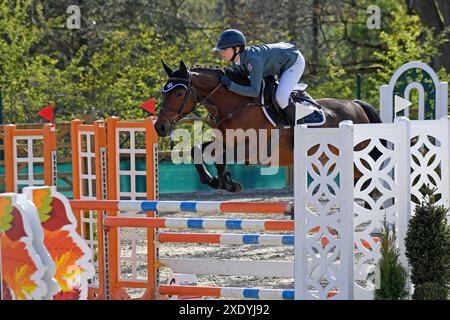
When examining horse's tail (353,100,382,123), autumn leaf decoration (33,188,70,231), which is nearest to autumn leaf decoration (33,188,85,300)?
autumn leaf decoration (33,188,70,231)

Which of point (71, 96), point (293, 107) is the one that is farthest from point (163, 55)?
point (293, 107)

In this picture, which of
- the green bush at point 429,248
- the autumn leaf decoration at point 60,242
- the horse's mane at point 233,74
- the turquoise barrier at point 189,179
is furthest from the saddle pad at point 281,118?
the turquoise barrier at point 189,179

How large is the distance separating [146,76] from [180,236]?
33.3 feet

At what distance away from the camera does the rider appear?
6383 mm

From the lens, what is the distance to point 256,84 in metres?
6.39

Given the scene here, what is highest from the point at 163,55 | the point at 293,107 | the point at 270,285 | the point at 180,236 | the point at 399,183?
the point at 163,55

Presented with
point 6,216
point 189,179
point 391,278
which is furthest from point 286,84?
point 189,179

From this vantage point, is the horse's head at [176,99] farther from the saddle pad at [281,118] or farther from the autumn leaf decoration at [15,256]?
the autumn leaf decoration at [15,256]

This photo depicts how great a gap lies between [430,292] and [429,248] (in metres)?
0.27

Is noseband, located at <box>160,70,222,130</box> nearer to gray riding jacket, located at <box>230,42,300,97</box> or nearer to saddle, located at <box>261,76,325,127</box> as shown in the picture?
gray riding jacket, located at <box>230,42,300,97</box>

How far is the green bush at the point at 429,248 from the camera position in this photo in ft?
15.5

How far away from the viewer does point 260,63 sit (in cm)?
635

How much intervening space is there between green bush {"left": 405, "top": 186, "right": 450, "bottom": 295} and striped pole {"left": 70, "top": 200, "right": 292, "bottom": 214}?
695 mm
